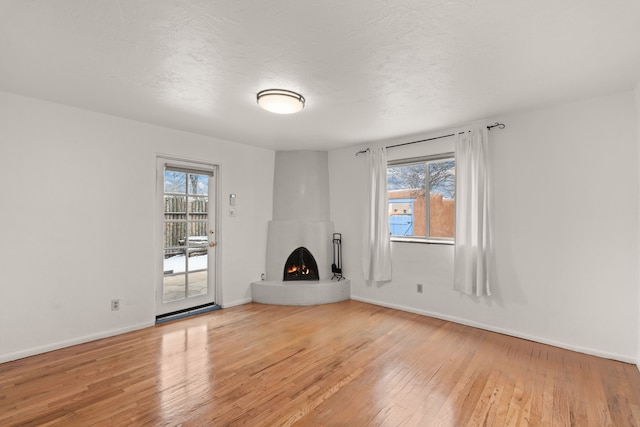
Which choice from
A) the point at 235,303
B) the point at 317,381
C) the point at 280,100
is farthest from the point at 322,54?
the point at 235,303

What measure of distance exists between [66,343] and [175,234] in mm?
1586

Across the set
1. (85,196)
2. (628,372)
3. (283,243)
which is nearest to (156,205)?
(85,196)

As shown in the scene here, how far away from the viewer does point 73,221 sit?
3.23 meters

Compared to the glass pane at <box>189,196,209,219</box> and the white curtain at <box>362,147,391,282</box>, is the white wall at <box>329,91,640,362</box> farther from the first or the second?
the glass pane at <box>189,196,209,219</box>

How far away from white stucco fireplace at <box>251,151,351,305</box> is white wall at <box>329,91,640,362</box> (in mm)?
2004

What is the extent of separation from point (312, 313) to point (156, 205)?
2.51 metres

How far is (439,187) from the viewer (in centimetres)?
420

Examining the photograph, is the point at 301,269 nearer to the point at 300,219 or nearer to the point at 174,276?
the point at 300,219

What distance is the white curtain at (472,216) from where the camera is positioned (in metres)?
3.55

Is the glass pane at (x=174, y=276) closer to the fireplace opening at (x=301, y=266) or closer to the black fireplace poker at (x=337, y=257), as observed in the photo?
the fireplace opening at (x=301, y=266)

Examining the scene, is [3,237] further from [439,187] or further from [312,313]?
[439,187]

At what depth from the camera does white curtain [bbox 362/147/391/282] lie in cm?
453

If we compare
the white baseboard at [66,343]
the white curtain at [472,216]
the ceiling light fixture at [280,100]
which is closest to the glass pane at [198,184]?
the white baseboard at [66,343]

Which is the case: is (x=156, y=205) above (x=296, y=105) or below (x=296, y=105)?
below
